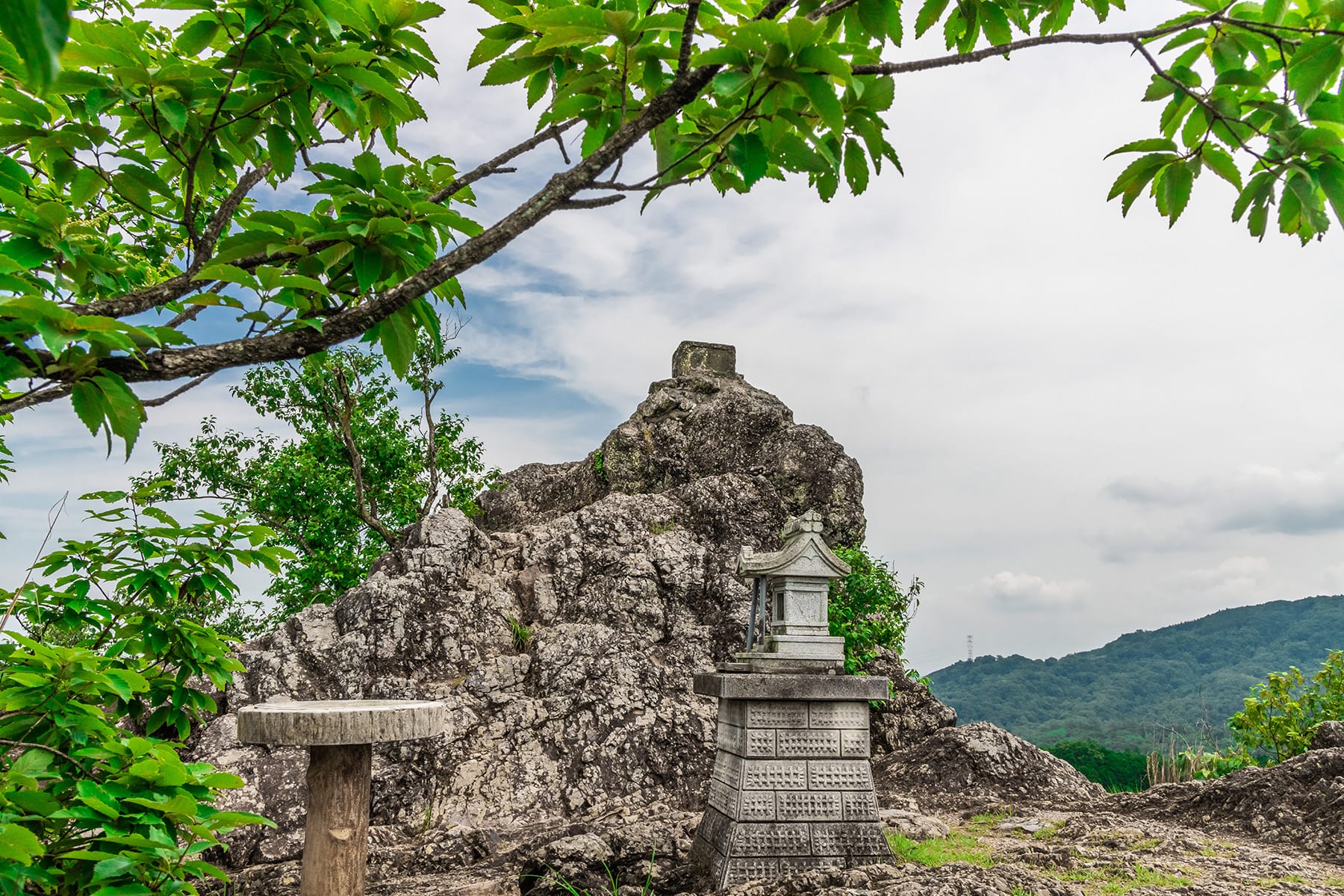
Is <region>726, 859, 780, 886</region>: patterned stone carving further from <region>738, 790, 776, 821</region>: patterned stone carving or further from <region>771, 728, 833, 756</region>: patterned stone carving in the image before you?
<region>771, 728, 833, 756</region>: patterned stone carving

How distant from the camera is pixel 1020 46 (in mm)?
1771

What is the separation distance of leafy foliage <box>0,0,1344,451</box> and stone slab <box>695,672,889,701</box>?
5001mm

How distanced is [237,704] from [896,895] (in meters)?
7.51

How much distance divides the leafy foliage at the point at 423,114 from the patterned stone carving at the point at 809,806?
543 cm

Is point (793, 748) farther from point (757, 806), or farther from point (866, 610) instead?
point (866, 610)

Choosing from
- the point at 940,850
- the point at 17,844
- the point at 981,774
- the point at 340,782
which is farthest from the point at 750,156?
the point at 981,774

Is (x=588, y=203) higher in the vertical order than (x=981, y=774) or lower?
higher

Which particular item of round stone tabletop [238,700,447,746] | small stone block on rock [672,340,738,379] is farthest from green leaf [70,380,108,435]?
small stone block on rock [672,340,738,379]

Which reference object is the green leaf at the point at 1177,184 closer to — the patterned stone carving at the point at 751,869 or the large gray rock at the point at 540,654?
the patterned stone carving at the point at 751,869

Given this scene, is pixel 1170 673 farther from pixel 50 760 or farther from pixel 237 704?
pixel 50 760

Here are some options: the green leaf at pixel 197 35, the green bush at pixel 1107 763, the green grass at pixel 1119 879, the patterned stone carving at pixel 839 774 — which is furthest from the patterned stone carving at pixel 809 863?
the green bush at pixel 1107 763

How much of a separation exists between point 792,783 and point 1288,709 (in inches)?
A: 331

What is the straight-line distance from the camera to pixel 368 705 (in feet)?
18.3

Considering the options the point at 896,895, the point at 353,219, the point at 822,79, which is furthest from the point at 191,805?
the point at 896,895
